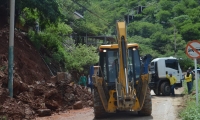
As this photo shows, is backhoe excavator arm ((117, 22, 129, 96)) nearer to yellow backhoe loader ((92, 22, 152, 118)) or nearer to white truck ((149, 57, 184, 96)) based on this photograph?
yellow backhoe loader ((92, 22, 152, 118))

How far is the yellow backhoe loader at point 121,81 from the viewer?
12.7 meters

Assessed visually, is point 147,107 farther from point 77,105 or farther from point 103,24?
point 103,24

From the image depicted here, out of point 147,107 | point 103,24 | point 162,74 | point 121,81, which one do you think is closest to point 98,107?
point 121,81

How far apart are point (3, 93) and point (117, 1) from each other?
345 feet

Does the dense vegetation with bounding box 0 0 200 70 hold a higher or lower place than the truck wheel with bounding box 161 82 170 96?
higher

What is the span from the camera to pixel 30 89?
16.7 meters

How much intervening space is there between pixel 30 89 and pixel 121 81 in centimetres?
572

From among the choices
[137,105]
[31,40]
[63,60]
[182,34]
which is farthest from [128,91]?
[182,34]

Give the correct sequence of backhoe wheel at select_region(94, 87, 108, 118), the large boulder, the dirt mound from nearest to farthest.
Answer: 1. backhoe wheel at select_region(94, 87, 108, 118)
2. the dirt mound
3. the large boulder

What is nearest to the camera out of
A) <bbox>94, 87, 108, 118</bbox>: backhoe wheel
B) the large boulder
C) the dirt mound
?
<bbox>94, 87, 108, 118</bbox>: backhoe wheel

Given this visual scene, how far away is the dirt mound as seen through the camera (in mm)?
14500

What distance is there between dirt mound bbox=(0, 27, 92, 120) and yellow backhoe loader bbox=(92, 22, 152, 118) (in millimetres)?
3369

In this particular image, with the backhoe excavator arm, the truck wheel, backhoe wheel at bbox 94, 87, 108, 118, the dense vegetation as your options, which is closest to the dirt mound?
the dense vegetation

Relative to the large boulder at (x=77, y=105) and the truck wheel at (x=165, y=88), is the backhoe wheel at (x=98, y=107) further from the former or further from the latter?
the truck wheel at (x=165, y=88)
